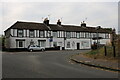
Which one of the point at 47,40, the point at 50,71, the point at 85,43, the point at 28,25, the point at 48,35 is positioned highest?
the point at 28,25

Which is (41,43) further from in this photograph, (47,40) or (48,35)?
(48,35)

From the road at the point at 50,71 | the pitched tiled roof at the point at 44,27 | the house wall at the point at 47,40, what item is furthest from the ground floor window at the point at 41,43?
the road at the point at 50,71

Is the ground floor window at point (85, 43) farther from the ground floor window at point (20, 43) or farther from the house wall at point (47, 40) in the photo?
the ground floor window at point (20, 43)

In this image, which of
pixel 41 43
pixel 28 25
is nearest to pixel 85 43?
pixel 41 43

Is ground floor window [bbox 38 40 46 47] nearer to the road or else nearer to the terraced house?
the terraced house

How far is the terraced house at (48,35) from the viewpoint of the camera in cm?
4500

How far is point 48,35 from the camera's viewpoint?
49500mm

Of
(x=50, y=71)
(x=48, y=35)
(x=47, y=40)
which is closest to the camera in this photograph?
(x=50, y=71)

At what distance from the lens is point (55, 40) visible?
50.5 metres

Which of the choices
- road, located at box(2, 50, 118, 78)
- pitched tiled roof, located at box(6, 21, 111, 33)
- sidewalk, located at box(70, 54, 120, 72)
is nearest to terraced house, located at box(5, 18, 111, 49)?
pitched tiled roof, located at box(6, 21, 111, 33)

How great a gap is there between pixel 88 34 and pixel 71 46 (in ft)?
24.7

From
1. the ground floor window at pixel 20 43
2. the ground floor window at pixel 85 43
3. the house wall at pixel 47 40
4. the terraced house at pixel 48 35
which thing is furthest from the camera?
the ground floor window at pixel 85 43

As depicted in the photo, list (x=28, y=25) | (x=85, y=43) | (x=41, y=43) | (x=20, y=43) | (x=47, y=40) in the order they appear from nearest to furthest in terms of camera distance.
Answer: (x=20, y=43) < (x=28, y=25) < (x=41, y=43) < (x=47, y=40) < (x=85, y=43)

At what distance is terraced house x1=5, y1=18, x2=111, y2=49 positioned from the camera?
45000 mm
